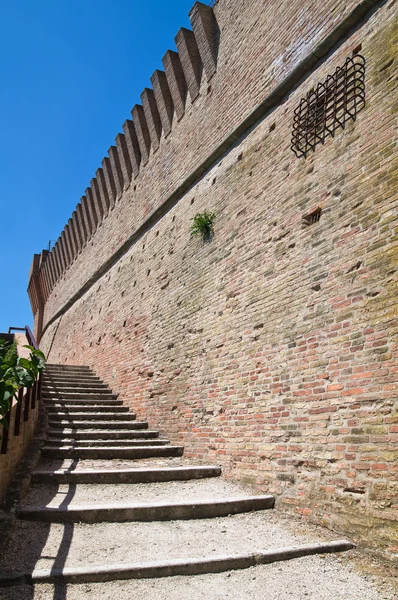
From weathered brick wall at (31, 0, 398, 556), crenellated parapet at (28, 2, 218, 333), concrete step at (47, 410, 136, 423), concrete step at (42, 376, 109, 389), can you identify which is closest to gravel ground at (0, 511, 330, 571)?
weathered brick wall at (31, 0, 398, 556)

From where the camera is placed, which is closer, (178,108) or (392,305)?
(392,305)

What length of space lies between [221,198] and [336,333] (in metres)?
3.63

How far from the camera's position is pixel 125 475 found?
5398 millimetres

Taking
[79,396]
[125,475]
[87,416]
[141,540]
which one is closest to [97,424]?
[87,416]

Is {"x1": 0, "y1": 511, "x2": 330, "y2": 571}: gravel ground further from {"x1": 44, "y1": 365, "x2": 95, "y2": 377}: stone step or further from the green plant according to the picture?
{"x1": 44, "y1": 365, "x2": 95, "y2": 377}: stone step

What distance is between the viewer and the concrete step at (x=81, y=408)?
800 centimetres

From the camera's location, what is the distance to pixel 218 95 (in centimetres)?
802

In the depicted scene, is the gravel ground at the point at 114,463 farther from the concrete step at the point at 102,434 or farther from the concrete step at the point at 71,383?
the concrete step at the point at 71,383

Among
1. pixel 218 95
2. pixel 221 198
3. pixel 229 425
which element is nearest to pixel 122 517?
pixel 229 425

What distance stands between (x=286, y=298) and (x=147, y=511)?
261 centimetres

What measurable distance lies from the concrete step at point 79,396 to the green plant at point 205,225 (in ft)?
13.5

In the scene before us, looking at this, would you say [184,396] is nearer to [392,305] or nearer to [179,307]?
[179,307]

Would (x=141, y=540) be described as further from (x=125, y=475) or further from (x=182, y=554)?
(x=125, y=475)

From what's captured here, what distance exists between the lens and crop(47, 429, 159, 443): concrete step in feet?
22.2
